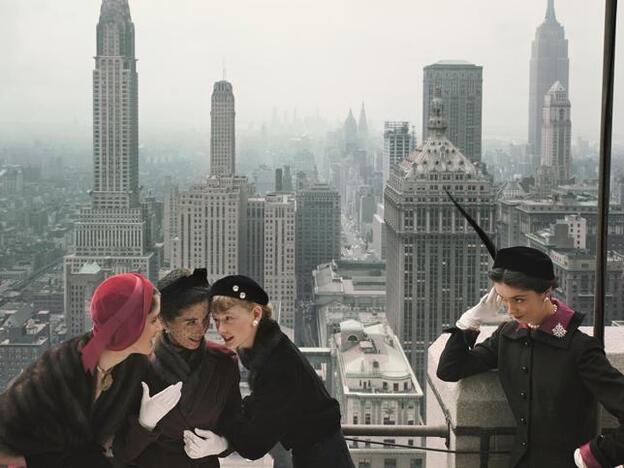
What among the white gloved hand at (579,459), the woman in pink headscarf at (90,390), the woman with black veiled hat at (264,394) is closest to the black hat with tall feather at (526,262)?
the white gloved hand at (579,459)

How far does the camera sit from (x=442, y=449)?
1.82 m

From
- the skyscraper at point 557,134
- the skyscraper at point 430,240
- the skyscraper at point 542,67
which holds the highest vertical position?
the skyscraper at point 542,67

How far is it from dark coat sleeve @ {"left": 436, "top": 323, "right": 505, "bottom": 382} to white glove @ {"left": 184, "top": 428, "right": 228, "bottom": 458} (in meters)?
0.49

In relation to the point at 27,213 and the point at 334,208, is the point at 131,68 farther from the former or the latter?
the point at 27,213

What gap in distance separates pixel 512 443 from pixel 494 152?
5878mm

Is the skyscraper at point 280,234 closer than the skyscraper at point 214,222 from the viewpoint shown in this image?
No

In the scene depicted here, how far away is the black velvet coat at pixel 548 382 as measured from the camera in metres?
1.53

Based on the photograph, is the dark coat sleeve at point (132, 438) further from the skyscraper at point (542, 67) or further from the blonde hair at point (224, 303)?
the skyscraper at point (542, 67)

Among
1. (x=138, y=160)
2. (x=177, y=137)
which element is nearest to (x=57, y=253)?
(x=177, y=137)

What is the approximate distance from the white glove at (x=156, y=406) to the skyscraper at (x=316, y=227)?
541 cm

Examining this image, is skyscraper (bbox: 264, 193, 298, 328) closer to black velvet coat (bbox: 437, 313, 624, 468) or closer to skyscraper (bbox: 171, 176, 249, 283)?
skyscraper (bbox: 171, 176, 249, 283)

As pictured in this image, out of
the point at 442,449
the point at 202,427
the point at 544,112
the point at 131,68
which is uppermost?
the point at 131,68

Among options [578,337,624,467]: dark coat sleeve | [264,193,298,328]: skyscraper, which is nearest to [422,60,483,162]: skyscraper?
[264,193,298,328]: skyscraper

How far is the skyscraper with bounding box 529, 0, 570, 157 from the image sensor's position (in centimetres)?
595
